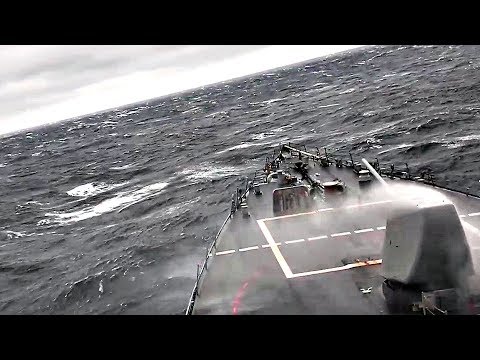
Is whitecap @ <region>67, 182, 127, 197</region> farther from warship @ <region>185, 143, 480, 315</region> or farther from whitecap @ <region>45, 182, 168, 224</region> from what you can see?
warship @ <region>185, 143, 480, 315</region>

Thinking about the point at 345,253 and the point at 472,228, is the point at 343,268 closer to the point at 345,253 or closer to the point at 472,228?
the point at 345,253

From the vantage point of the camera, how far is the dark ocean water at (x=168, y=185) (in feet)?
121

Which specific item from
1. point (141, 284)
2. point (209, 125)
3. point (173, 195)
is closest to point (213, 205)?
point (173, 195)

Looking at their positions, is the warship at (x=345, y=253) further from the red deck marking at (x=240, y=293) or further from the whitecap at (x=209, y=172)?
the whitecap at (x=209, y=172)

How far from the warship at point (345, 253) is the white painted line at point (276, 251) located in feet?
0.17

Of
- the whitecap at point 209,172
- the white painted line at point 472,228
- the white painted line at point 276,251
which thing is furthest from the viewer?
the whitecap at point 209,172

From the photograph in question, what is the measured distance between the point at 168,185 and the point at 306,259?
4511cm

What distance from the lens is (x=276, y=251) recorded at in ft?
72.4

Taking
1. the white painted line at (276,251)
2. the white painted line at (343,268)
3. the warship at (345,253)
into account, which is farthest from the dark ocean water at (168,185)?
the white painted line at (343,268)

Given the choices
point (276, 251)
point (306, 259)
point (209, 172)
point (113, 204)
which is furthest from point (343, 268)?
point (209, 172)

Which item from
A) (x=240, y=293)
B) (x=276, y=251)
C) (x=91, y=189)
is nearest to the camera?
(x=240, y=293)

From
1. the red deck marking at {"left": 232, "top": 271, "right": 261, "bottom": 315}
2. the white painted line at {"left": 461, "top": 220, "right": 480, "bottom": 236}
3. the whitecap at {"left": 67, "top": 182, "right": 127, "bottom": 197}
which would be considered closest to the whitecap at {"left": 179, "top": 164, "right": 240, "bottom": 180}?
the whitecap at {"left": 67, "top": 182, "right": 127, "bottom": 197}

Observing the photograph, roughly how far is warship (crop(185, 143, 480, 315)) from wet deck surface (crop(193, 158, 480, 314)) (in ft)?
0.15

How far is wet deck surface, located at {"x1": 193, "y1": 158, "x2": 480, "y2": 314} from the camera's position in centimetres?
1703
